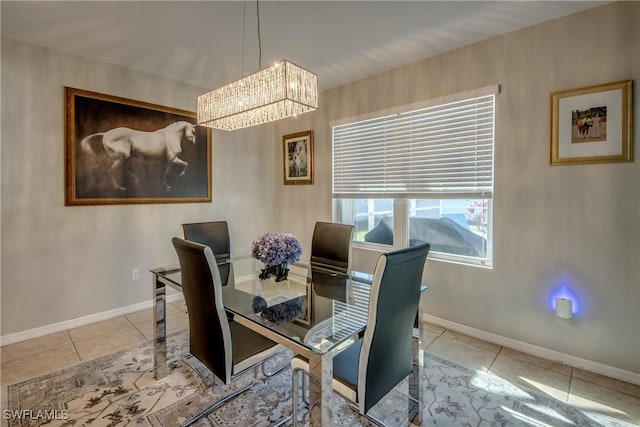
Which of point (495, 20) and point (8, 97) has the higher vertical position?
point (495, 20)

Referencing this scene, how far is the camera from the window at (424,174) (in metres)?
2.68

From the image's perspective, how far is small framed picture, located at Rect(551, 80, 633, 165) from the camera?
2029mm

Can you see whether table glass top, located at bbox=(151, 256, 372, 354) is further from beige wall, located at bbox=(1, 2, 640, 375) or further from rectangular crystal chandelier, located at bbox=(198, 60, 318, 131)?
beige wall, located at bbox=(1, 2, 640, 375)

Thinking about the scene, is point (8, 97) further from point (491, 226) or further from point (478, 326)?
point (478, 326)

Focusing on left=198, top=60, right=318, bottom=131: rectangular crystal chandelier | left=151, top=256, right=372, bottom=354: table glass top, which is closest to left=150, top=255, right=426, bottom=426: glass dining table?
left=151, top=256, right=372, bottom=354: table glass top

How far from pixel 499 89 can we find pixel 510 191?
2.73 feet

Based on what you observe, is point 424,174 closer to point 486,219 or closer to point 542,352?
point 486,219

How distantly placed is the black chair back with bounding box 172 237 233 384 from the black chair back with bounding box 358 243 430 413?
0.65 m

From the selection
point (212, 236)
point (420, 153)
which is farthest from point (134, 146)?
point (420, 153)

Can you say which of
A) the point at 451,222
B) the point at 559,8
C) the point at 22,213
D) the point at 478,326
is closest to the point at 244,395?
the point at 478,326

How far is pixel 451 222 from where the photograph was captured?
2941 mm

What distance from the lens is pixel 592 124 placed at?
2133 mm

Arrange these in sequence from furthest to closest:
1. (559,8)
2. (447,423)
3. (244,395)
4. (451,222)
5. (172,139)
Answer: (172,139) → (451,222) → (559,8) → (244,395) → (447,423)

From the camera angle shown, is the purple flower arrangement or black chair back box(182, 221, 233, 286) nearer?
the purple flower arrangement
